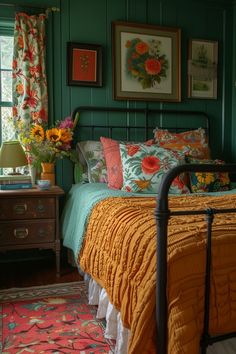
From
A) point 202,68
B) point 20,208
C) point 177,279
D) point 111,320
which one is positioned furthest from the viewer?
point 202,68

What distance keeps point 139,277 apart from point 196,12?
2891 mm

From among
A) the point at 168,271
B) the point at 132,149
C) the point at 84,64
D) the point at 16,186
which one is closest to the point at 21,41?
the point at 84,64

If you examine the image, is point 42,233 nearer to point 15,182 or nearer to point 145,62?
point 15,182

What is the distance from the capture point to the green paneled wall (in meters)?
2.89

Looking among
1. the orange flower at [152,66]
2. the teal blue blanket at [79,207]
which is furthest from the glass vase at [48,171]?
the orange flower at [152,66]

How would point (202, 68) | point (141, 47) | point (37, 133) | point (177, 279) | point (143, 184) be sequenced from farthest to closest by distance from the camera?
point (202, 68), point (141, 47), point (37, 133), point (143, 184), point (177, 279)

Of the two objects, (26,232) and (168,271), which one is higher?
(168,271)

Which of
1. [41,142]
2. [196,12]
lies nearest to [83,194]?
[41,142]

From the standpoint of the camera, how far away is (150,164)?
234 cm

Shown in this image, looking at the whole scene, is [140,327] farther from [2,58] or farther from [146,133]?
[2,58]

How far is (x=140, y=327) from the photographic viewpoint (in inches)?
43.4

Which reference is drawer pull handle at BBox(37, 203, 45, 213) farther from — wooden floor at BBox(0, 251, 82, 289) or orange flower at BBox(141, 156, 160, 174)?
orange flower at BBox(141, 156, 160, 174)

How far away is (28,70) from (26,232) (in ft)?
4.25

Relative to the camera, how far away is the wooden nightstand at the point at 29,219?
240 cm
